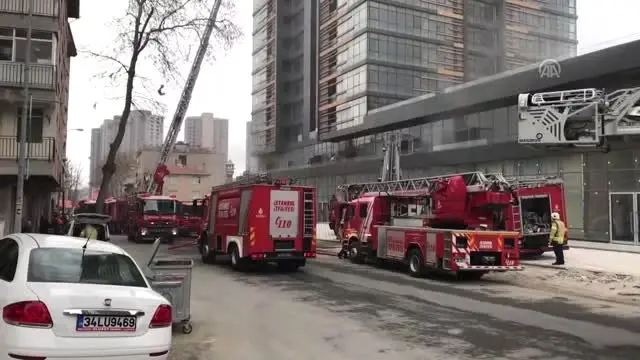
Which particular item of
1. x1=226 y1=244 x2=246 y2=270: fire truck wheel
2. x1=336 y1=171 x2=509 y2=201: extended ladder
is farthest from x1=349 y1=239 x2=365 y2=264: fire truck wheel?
x1=226 y1=244 x2=246 y2=270: fire truck wheel

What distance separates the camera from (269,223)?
18.7m

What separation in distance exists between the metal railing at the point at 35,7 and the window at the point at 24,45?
2.69ft

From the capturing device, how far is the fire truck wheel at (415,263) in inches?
717

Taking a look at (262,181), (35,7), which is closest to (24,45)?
(35,7)

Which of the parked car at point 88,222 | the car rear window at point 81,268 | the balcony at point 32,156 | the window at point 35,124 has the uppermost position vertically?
the window at point 35,124

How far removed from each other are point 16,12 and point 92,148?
112720mm

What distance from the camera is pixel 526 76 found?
1287 inches

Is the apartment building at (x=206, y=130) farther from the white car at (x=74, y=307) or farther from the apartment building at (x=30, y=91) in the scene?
the white car at (x=74, y=307)

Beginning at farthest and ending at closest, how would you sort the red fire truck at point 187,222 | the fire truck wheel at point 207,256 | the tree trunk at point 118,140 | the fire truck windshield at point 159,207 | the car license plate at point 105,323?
the red fire truck at point 187,222
the tree trunk at point 118,140
the fire truck windshield at point 159,207
the fire truck wheel at point 207,256
the car license plate at point 105,323

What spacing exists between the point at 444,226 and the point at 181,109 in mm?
25936

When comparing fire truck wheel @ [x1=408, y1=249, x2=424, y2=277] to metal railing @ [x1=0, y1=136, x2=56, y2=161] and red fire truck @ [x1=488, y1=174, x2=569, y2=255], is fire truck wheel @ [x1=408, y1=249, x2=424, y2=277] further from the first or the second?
metal railing @ [x1=0, y1=136, x2=56, y2=161]

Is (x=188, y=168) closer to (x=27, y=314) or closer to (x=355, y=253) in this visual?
(x=355, y=253)

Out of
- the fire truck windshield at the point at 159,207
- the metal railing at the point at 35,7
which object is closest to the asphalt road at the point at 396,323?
the metal railing at the point at 35,7

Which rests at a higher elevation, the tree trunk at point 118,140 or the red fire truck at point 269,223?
the tree trunk at point 118,140
